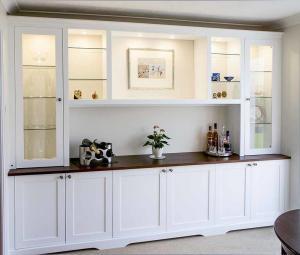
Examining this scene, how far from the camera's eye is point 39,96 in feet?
11.3

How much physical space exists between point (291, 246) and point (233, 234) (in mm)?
2188

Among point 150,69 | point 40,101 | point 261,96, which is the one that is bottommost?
point 40,101

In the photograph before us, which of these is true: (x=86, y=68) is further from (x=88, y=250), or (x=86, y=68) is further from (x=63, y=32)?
(x=88, y=250)

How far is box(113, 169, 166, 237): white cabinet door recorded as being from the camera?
350cm

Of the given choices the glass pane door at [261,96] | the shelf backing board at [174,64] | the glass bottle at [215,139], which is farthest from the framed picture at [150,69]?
the glass pane door at [261,96]

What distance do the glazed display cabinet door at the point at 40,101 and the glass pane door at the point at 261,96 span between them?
2.17m

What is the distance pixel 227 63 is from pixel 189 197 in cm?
160

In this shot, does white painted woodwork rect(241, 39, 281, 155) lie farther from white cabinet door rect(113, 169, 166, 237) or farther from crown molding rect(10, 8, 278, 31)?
white cabinet door rect(113, 169, 166, 237)

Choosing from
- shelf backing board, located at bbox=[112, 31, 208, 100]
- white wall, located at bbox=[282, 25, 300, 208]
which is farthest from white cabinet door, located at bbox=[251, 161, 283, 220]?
shelf backing board, located at bbox=[112, 31, 208, 100]

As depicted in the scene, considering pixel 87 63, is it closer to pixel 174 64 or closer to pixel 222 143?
pixel 174 64

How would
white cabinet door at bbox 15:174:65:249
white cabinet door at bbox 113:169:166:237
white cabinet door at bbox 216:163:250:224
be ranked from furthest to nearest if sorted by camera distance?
white cabinet door at bbox 216:163:250:224 → white cabinet door at bbox 113:169:166:237 → white cabinet door at bbox 15:174:65:249

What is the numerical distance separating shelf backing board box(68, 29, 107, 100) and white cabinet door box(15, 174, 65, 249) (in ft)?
3.03

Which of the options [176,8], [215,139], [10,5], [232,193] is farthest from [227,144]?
[10,5]

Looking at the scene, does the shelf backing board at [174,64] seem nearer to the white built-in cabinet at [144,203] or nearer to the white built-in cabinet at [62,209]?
the white built-in cabinet at [144,203]
